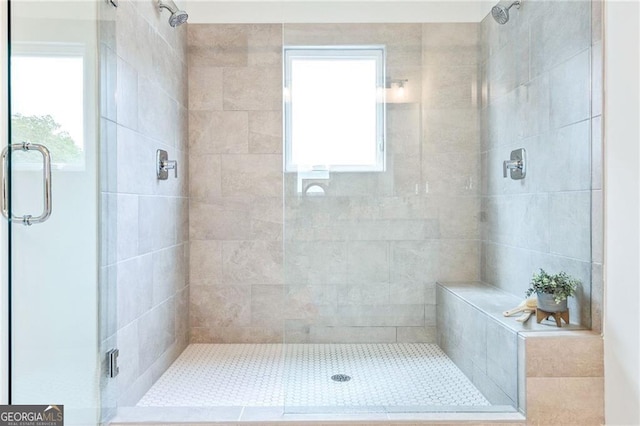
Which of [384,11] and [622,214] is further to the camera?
[384,11]

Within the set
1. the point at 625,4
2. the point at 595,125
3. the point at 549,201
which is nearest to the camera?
the point at 625,4

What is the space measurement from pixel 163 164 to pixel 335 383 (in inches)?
54.7

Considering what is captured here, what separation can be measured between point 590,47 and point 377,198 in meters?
1.03

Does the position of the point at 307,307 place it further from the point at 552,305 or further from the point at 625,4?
the point at 625,4

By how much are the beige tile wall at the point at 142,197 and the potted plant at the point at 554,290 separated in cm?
172

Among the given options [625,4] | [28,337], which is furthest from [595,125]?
[28,337]

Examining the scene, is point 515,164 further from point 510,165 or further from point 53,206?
point 53,206

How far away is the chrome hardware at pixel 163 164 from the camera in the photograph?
242 cm

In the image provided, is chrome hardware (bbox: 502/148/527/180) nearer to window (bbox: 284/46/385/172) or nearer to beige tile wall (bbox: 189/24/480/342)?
beige tile wall (bbox: 189/24/480/342)

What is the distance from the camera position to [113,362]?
1832 mm

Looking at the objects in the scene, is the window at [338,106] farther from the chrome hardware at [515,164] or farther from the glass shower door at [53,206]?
the glass shower door at [53,206]

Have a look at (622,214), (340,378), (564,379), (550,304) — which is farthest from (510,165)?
(340,378)

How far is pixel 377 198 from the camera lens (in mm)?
2131

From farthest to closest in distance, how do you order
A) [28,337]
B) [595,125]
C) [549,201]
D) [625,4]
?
1. [549,201]
2. [595,125]
3. [625,4]
4. [28,337]
